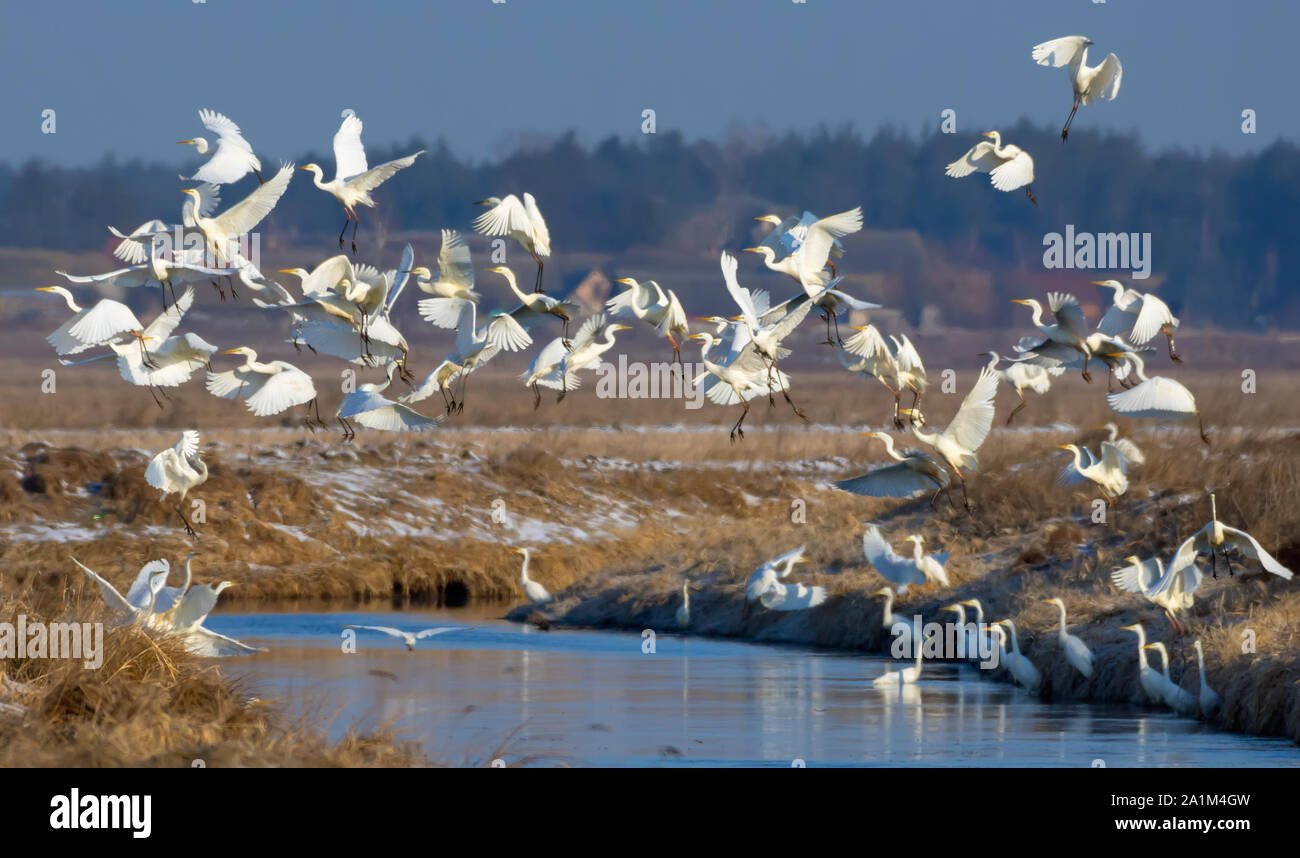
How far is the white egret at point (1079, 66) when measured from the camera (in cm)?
1323

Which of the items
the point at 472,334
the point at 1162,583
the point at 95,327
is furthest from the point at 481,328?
the point at 1162,583

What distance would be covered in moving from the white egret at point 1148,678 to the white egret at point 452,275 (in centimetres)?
950

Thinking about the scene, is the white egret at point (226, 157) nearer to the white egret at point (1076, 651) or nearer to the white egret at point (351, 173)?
the white egret at point (351, 173)

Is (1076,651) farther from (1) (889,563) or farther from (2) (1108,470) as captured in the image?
(1) (889,563)

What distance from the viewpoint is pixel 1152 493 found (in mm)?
28094

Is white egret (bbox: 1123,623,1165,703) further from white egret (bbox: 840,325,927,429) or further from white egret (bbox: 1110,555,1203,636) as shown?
white egret (bbox: 840,325,927,429)

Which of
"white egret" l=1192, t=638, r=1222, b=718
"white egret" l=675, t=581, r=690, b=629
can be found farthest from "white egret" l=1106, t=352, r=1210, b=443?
"white egret" l=675, t=581, r=690, b=629

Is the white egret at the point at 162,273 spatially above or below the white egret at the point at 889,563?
above

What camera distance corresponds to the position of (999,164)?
1434cm

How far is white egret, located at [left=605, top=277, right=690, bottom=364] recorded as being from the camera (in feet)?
45.4

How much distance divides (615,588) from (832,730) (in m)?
15.5

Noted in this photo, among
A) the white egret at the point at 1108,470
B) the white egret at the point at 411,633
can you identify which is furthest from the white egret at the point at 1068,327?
the white egret at the point at 411,633
